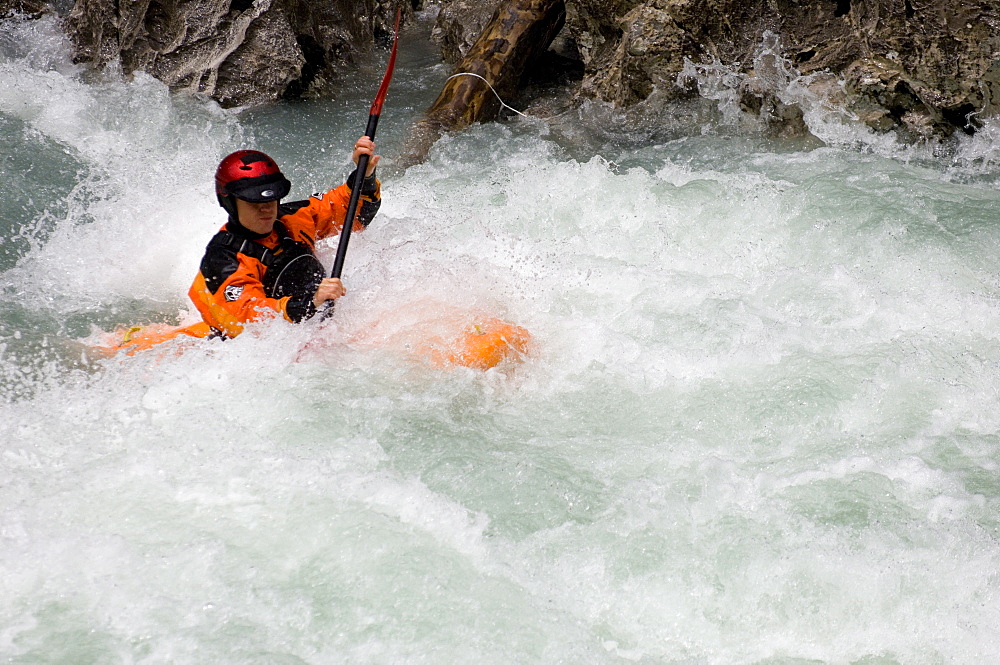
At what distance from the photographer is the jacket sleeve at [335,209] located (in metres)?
4.41

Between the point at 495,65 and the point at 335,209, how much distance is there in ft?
9.32

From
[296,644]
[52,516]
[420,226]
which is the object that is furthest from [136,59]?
[296,644]

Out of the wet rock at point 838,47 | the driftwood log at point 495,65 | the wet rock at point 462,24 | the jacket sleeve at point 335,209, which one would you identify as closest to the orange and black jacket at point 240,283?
the jacket sleeve at point 335,209

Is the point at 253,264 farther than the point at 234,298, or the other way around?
the point at 253,264

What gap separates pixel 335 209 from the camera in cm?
449

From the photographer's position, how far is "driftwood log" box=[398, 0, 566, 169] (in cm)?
659

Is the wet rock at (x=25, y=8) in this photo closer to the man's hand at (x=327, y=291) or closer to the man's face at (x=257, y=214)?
the man's face at (x=257, y=214)

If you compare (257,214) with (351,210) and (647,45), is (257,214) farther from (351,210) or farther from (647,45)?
(647,45)

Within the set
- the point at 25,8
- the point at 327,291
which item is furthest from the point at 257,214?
the point at 25,8

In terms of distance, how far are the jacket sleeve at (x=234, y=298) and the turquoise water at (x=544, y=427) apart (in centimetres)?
12

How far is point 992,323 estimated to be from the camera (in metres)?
4.06

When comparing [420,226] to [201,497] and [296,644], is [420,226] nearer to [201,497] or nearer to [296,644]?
[201,497]

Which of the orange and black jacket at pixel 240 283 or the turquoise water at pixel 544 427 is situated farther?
the orange and black jacket at pixel 240 283

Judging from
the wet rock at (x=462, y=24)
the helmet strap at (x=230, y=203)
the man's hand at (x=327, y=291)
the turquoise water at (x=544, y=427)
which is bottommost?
the turquoise water at (x=544, y=427)
